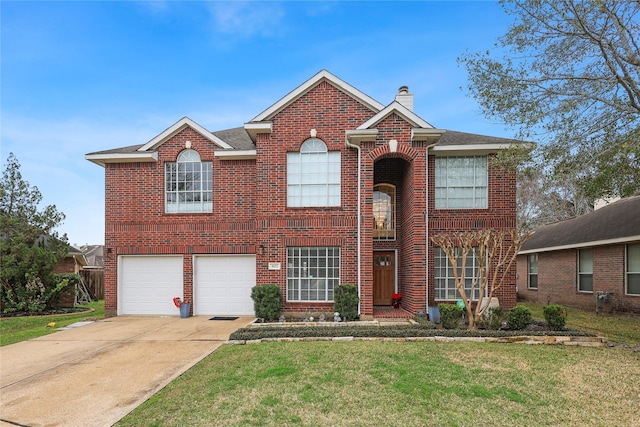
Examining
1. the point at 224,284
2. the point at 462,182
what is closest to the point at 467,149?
the point at 462,182

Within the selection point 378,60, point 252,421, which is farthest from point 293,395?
point 378,60

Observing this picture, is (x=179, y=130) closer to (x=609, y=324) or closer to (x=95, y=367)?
(x=95, y=367)

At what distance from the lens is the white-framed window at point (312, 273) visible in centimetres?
1138

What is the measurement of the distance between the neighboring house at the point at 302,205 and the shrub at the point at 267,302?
622mm

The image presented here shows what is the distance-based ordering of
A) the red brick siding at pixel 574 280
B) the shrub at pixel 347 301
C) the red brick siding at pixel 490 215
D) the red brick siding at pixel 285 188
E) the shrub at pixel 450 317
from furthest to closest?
1. the red brick siding at pixel 574 280
2. the red brick siding at pixel 490 215
3. the red brick siding at pixel 285 188
4. the shrub at pixel 347 301
5. the shrub at pixel 450 317

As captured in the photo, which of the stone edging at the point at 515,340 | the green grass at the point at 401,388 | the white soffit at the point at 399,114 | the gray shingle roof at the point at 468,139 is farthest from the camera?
the gray shingle roof at the point at 468,139

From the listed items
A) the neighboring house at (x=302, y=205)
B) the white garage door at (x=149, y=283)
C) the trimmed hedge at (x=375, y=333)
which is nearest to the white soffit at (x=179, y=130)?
the neighboring house at (x=302, y=205)

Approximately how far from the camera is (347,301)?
10422mm

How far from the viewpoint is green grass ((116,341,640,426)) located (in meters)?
4.31

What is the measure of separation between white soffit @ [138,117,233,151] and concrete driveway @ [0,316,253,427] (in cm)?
611

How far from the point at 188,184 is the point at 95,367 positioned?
719 centimetres

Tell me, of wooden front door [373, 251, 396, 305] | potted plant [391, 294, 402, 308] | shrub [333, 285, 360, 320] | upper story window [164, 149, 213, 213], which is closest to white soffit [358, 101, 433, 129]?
wooden front door [373, 251, 396, 305]

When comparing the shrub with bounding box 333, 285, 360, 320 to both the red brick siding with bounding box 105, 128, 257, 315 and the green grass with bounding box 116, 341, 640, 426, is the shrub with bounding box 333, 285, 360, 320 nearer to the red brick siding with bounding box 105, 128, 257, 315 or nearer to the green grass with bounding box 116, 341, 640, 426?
the green grass with bounding box 116, 341, 640, 426

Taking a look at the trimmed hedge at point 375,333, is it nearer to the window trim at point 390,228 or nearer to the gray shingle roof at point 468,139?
the window trim at point 390,228
